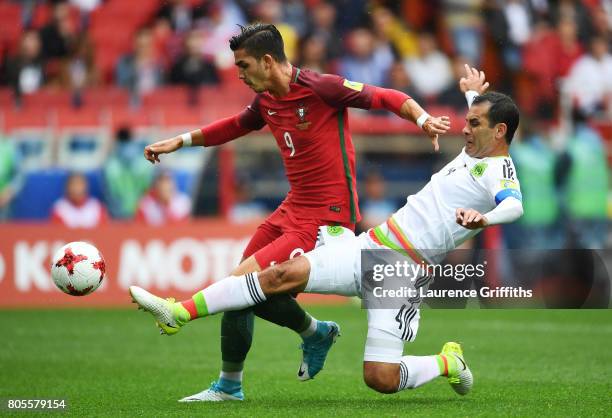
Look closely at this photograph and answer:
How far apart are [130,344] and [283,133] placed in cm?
453

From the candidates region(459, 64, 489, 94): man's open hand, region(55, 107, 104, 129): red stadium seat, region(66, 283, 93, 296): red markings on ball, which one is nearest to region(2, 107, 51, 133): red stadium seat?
region(55, 107, 104, 129): red stadium seat

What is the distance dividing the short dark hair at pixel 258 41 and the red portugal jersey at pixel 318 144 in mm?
260

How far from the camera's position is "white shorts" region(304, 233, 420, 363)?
7.11 meters

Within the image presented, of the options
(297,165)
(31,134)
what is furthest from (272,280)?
(31,134)

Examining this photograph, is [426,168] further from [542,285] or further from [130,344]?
[130,344]

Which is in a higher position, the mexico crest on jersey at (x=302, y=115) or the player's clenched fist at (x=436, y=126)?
the mexico crest on jersey at (x=302, y=115)

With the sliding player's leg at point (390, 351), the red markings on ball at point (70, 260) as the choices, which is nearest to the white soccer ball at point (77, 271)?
the red markings on ball at point (70, 260)

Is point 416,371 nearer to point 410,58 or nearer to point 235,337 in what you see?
point 235,337

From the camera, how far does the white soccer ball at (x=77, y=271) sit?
7562 mm

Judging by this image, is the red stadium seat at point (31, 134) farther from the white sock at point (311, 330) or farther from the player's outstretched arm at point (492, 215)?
the player's outstretched arm at point (492, 215)

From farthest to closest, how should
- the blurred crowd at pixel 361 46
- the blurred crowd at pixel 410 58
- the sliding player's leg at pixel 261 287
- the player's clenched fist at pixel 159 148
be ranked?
the blurred crowd at pixel 361 46 < the blurred crowd at pixel 410 58 < the player's clenched fist at pixel 159 148 < the sliding player's leg at pixel 261 287

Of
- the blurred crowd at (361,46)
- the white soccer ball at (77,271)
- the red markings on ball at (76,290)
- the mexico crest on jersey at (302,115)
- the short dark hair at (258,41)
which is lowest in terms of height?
the red markings on ball at (76,290)

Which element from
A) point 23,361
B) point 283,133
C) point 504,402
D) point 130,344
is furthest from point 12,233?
point 504,402

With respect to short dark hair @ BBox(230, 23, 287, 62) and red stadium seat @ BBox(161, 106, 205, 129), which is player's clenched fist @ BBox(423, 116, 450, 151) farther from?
red stadium seat @ BBox(161, 106, 205, 129)
